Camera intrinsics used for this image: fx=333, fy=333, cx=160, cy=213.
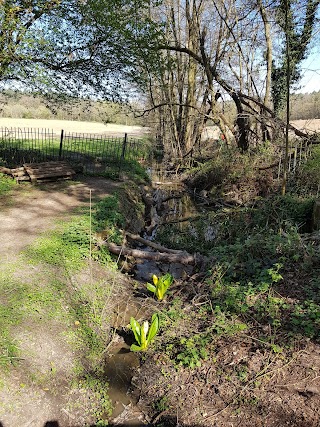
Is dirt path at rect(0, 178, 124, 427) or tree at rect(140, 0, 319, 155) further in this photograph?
tree at rect(140, 0, 319, 155)

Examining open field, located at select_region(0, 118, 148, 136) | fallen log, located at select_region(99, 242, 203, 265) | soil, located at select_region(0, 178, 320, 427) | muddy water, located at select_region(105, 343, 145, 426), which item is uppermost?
open field, located at select_region(0, 118, 148, 136)

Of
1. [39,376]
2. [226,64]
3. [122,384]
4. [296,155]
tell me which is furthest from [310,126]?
[39,376]

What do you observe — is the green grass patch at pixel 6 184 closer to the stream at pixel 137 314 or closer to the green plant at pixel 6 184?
the green plant at pixel 6 184

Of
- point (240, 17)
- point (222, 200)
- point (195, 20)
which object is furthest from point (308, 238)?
point (195, 20)

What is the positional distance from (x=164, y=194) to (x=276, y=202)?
246 inches

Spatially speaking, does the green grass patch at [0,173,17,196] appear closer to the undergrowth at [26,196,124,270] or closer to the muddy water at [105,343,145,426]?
the undergrowth at [26,196,124,270]

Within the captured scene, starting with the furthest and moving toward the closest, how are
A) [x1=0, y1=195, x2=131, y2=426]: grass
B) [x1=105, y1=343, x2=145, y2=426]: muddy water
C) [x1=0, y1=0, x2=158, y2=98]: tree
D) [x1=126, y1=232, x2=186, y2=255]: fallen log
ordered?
1. [x1=0, y1=0, x2=158, y2=98]: tree
2. [x1=126, y1=232, x2=186, y2=255]: fallen log
3. [x1=0, y1=195, x2=131, y2=426]: grass
4. [x1=105, y1=343, x2=145, y2=426]: muddy water

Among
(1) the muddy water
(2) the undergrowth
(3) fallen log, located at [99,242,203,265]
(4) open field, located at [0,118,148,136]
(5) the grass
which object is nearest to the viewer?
(1) the muddy water

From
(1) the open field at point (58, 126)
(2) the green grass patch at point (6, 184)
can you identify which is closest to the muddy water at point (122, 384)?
(2) the green grass patch at point (6, 184)

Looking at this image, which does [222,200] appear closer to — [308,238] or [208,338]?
[308,238]

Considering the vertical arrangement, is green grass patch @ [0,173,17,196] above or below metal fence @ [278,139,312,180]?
below

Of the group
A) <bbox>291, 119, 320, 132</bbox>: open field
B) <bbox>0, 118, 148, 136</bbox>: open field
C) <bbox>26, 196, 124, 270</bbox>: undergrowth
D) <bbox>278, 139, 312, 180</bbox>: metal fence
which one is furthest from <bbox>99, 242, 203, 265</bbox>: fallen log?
<bbox>0, 118, 148, 136</bbox>: open field

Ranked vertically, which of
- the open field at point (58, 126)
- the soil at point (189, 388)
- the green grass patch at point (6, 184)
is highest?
the open field at point (58, 126)

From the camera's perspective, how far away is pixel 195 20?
15.0 metres
